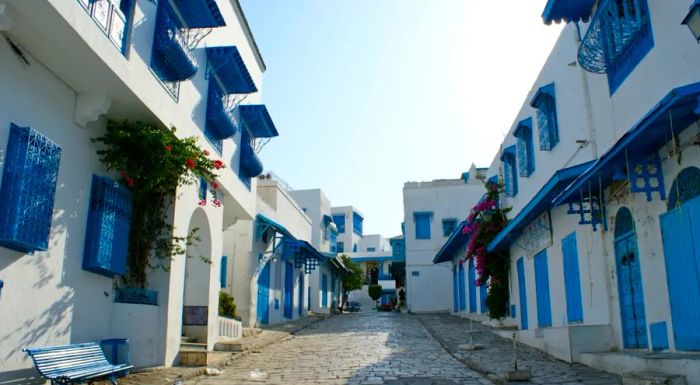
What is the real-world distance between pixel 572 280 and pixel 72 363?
9124 millimetres

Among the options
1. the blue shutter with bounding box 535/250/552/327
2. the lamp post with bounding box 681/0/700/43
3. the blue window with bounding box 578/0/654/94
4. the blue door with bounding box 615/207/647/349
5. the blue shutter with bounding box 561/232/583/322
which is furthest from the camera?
the blue shutter with bounding box 535/250/552/327

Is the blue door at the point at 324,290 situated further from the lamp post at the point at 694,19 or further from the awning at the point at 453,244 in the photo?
the lamp post at the point at 694,19

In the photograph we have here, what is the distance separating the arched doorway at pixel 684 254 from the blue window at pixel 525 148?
24.4 ft

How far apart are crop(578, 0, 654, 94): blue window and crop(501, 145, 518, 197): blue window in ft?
23.9

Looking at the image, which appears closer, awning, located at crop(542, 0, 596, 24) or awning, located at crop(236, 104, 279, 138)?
awning, located at crop(542, 0, 596, 24)

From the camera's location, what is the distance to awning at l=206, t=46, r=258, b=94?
1234 centimetres

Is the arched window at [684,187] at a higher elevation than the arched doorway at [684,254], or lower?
higher

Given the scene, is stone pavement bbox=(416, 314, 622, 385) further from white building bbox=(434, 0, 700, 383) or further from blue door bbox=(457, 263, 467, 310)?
blue door bbox=(457, 263, 467, 310)

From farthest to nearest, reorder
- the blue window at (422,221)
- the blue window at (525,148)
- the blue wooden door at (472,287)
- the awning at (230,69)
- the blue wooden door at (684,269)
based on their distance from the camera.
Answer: the blue window at (422,221), the blue wooden door at (472,287), the blue window at (525,148), the awning at (230,69), the blue wooden door at (684,269)

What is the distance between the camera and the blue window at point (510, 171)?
17062 mm

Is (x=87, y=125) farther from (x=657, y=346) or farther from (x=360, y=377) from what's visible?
(x=657, y=346)

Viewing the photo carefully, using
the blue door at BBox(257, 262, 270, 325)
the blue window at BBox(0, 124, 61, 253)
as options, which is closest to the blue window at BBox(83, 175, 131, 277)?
the blue window at BBox(0, 124, 61, 253)

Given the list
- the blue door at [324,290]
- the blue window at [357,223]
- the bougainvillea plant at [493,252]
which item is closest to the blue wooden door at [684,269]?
the bougainvillea plant at [493,252]

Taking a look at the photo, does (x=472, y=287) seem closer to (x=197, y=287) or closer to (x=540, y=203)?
(x=540, y=203)
